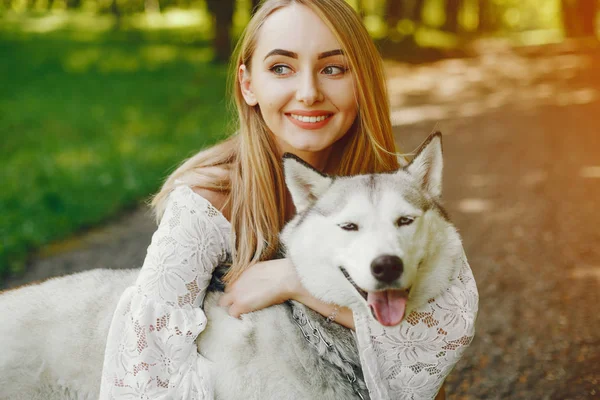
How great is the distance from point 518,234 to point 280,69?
420cm

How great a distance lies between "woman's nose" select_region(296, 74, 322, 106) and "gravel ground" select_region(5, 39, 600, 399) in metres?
1.12

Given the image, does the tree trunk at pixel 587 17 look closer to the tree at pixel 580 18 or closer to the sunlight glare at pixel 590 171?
the tree at pixel 580 18

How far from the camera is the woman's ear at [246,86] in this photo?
300cm

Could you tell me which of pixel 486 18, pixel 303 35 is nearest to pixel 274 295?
pixel 303 35

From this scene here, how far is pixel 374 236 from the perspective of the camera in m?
2.21

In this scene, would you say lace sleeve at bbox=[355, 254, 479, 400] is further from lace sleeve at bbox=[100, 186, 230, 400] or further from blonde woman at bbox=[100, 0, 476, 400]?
lace sleeve at bbox=[100, 186, 230, 400]

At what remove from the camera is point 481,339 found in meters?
4.21

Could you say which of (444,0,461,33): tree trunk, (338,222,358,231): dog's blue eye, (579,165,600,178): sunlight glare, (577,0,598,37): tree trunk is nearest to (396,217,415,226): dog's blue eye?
(338,222,358,231): dog's blue eye

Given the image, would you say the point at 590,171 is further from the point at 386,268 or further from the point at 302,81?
the point at 386,268

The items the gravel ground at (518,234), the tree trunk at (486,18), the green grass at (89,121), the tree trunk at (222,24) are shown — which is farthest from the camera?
the tree trunk at (486,18)

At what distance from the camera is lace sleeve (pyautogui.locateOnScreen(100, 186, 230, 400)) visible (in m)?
2.36

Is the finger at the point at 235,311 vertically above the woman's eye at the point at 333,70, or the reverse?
the woman's eye at the point at 333,70

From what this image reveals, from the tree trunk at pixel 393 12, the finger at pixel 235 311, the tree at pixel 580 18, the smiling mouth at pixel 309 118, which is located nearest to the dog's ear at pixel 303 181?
the smiling mouth at pixel 309 118

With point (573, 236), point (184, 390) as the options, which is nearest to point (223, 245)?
point (184, 390)
